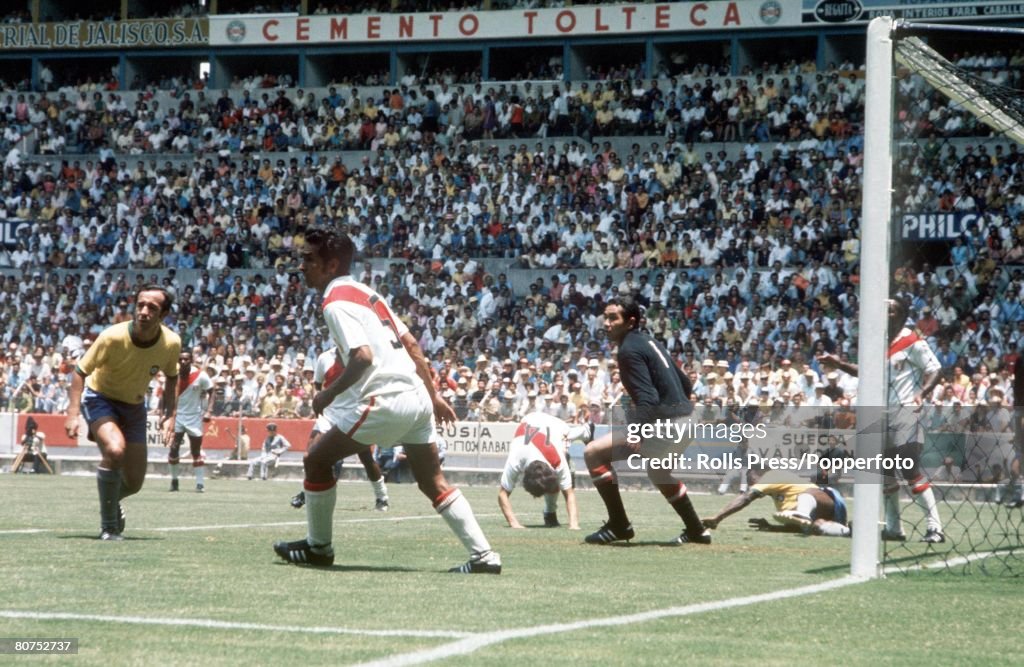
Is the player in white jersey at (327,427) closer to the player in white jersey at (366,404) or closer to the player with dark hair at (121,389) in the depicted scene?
the player with dark hair at (121,389)

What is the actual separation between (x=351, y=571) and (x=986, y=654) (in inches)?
160

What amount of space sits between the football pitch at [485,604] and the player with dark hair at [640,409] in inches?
11.6

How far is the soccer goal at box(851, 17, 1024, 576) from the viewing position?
9.28 metres

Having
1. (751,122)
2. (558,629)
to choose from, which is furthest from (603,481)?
(751,122)

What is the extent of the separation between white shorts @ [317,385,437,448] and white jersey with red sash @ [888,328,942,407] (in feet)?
16.9

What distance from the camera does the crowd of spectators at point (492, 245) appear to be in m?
28.2

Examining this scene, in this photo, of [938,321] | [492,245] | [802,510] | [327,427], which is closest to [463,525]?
[802,510]

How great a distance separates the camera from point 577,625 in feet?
22.3

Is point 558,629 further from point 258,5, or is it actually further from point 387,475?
point 258,5

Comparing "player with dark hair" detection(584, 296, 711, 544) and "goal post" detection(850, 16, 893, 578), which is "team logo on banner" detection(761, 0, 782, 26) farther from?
"goal post" detection(850, 16, 893, 578)

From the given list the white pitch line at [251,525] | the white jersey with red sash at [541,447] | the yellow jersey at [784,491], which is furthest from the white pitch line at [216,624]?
the yellow jersey at [784,491]

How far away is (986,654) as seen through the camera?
619 centimetres

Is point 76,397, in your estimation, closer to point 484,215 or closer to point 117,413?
point 117,413

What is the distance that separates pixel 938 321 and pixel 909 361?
38.4 ft
